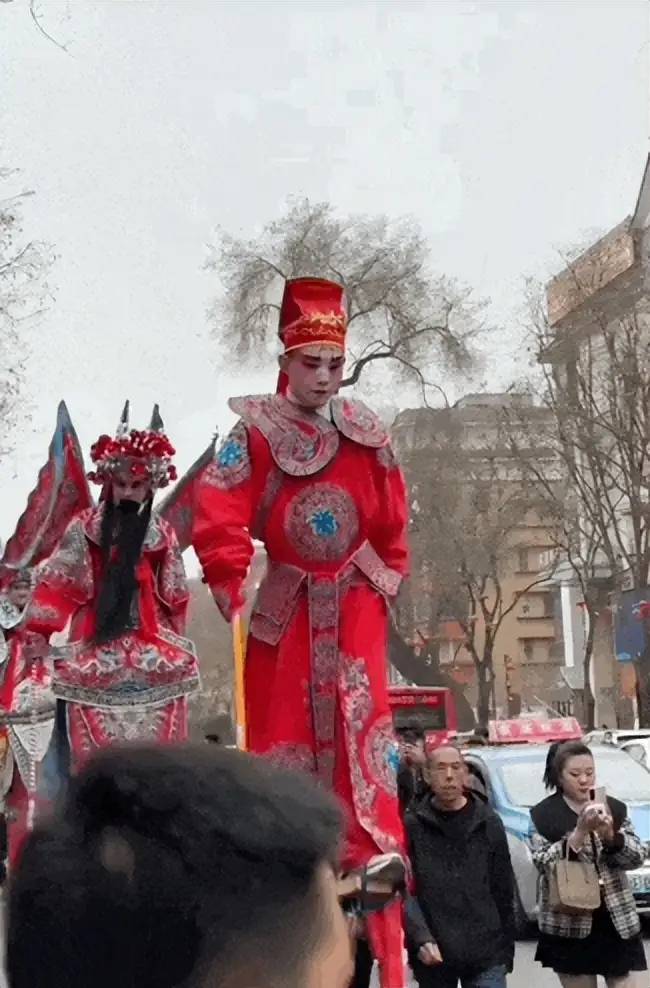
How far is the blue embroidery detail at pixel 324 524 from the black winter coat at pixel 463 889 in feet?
4.40

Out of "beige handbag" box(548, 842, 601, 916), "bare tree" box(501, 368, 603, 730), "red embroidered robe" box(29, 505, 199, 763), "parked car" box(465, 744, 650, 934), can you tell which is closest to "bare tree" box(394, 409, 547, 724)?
"bare tree" box(501, 368, 603, 730)

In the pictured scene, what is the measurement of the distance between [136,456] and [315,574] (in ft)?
3.76

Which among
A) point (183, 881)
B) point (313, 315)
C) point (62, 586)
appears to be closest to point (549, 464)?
point (62, 586)

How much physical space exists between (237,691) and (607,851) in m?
1.55

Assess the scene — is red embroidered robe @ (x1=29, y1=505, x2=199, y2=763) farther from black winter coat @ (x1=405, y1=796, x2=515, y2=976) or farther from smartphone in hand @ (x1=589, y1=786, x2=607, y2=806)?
smartphone in hand @ (x1=589, y1=786, x2=607, y2=806)

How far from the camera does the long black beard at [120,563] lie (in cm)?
635

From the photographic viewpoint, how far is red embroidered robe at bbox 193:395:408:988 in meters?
5.20

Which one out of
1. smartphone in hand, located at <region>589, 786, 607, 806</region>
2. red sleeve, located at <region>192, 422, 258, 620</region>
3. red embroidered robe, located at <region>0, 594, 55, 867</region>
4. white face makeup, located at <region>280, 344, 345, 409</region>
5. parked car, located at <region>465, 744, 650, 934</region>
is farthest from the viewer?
parked car, located at <region>465, 744, 650, 934</region>

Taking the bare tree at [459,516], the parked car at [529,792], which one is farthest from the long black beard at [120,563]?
the bare tree at [459,516]

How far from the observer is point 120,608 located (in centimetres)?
639

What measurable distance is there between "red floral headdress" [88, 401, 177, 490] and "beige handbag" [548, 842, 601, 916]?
1.77m

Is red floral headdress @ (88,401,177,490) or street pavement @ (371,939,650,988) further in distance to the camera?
→ street pavement @ (371,939,650,988)

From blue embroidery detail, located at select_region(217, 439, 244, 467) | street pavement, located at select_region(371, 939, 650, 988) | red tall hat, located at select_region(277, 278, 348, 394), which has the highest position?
red tall hat, located at select_region(277, 278, 348, 394)

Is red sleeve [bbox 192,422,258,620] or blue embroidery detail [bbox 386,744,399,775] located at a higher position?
red sleeve [bbox 192,422,258,620]
